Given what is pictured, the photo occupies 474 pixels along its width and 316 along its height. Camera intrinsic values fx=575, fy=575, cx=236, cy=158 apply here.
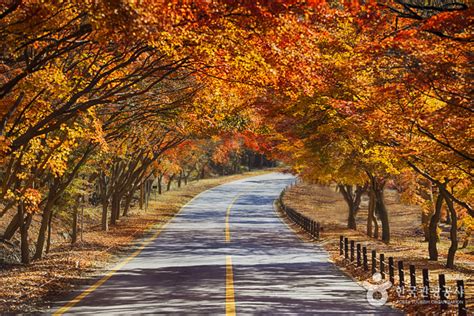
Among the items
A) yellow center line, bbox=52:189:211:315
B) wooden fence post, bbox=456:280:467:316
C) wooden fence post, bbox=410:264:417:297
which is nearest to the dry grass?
wooden fence post, bbox=410:264:417:297

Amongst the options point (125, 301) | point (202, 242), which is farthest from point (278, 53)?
point (202, 242)

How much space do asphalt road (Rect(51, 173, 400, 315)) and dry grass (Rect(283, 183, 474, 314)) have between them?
1018 mm

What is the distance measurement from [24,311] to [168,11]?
6842 millimetres

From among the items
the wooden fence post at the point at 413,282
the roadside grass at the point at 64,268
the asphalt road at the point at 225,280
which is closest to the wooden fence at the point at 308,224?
the asphalt road at the point at 225,280

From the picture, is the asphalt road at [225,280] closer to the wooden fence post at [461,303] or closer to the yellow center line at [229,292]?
the yellow center line at [229,292]

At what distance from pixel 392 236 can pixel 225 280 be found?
100 feet

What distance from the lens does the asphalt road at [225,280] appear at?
40.0 ft

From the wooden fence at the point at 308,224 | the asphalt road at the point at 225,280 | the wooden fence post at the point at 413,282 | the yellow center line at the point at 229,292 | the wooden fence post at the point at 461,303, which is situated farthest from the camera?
the wooden fence at the point at 308,224

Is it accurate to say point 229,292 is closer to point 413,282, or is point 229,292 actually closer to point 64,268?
point 413,282

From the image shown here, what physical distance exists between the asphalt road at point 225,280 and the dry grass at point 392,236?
3.34ft

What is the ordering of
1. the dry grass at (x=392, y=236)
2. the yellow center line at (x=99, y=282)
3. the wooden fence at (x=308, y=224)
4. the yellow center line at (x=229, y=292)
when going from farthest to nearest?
1. the wooden fence at (x=308, y=224)
2. the dry grass at (x=392, y=236)
3. the yellow center line at (x=99, y=282)
4. the yellow center line at (x=229, y=292)

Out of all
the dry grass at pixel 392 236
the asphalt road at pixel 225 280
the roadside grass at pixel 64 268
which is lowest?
the dry grass at pixel 392 236

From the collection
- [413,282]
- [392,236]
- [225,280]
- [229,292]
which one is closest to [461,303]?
[413,282]

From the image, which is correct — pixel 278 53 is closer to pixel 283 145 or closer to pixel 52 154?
pixel 52 154
